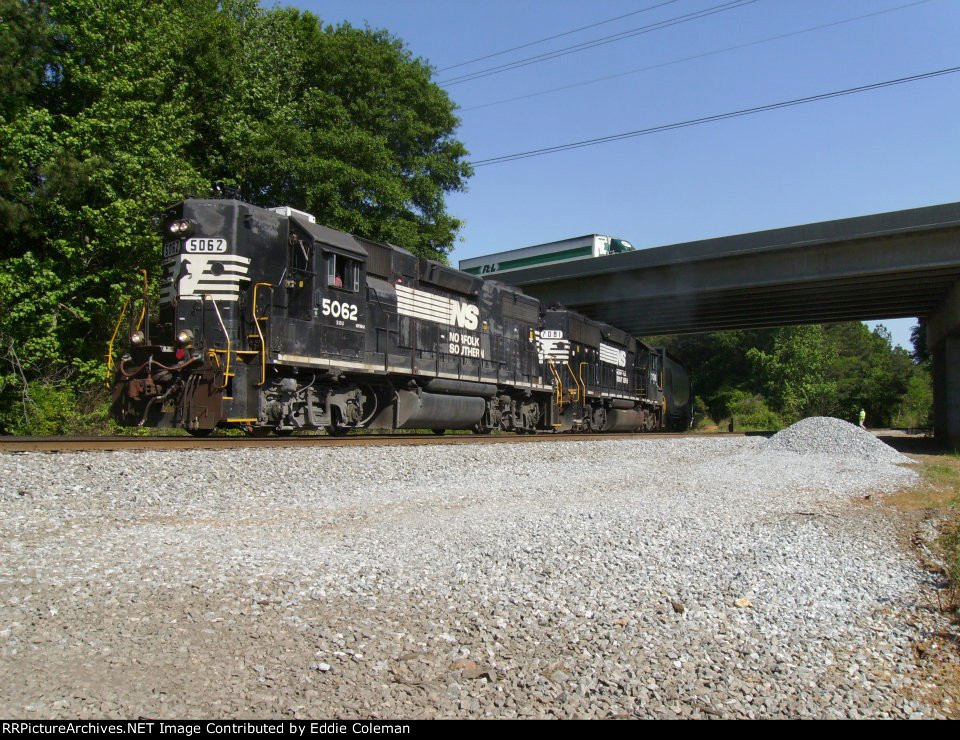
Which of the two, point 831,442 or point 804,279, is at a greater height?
point 804,279

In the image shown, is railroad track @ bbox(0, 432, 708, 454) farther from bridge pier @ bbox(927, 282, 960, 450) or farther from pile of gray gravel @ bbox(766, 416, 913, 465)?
bridge pier @ bbox(927, 282, 960, 450)

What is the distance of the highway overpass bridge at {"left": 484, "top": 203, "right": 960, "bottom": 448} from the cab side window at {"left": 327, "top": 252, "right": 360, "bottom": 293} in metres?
16.8

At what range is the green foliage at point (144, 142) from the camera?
1579cm

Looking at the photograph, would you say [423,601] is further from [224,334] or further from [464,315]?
[464,315]

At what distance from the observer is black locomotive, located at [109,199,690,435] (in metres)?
10.1

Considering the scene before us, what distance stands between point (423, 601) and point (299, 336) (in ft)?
24.7

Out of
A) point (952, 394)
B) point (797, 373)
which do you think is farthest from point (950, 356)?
point (797, 373)

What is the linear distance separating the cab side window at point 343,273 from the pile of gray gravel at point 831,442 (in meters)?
9.98

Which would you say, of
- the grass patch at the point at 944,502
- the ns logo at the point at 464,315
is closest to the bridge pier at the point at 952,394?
the grass patch at the point at 944,502

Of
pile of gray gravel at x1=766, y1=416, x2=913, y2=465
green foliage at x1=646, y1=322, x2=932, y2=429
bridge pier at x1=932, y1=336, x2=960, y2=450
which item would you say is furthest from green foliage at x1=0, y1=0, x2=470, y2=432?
green foliage at x1=646, y1=322, x2=932, y2=429

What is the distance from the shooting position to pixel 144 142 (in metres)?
16.7

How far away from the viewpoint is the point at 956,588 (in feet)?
16.5

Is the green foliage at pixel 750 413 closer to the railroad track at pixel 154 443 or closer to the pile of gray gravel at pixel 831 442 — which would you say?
the pile of gray gravel at pixel 831 442

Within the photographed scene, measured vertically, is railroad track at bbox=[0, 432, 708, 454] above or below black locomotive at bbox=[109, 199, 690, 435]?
below
